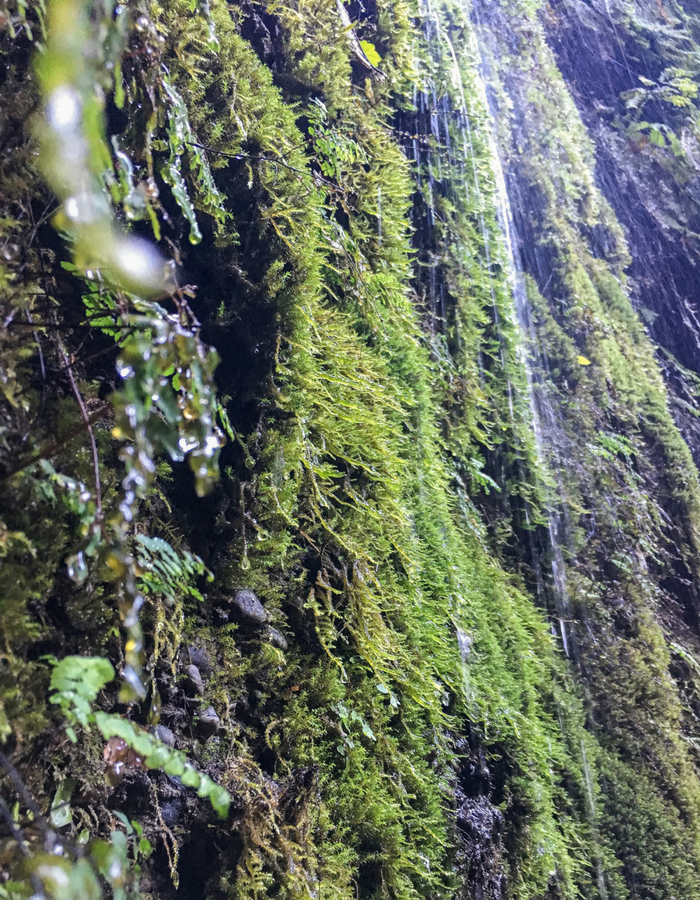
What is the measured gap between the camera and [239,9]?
2.45 metres

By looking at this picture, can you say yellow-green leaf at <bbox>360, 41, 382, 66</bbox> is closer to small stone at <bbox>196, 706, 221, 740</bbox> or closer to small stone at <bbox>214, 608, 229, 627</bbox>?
small stone at <bbox>214, 608, 229, 627</bbox>

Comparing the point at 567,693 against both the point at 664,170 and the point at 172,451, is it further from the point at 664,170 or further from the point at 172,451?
the point at 664,170

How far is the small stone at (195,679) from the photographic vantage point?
5.35 ft

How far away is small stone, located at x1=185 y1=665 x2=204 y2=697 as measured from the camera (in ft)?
5.35

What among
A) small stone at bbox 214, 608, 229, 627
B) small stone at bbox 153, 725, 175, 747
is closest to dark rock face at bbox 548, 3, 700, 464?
small stone at bbox 214, 608, 229, 627

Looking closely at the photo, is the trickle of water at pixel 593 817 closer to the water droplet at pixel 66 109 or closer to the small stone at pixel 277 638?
the small stone at pixel 277 638

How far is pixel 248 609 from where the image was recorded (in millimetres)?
1863

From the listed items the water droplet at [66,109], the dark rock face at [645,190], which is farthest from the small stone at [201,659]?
the dark rock face at [645,190]

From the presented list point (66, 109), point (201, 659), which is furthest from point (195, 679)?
point (66, 109)

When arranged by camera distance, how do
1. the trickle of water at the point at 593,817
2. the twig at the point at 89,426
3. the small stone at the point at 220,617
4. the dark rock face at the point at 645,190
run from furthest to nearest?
the dark rock face at the point at 645,190
the trickle of water at the point at 593,817
the small stone at the point at 220,617
the twig at the point at 89,426

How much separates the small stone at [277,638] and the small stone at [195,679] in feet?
0.93

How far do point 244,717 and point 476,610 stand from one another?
1.59 metres

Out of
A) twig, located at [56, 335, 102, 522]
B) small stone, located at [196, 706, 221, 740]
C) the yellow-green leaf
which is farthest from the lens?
the yellow-green leaf

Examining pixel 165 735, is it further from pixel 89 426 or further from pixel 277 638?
pixel 89 426
